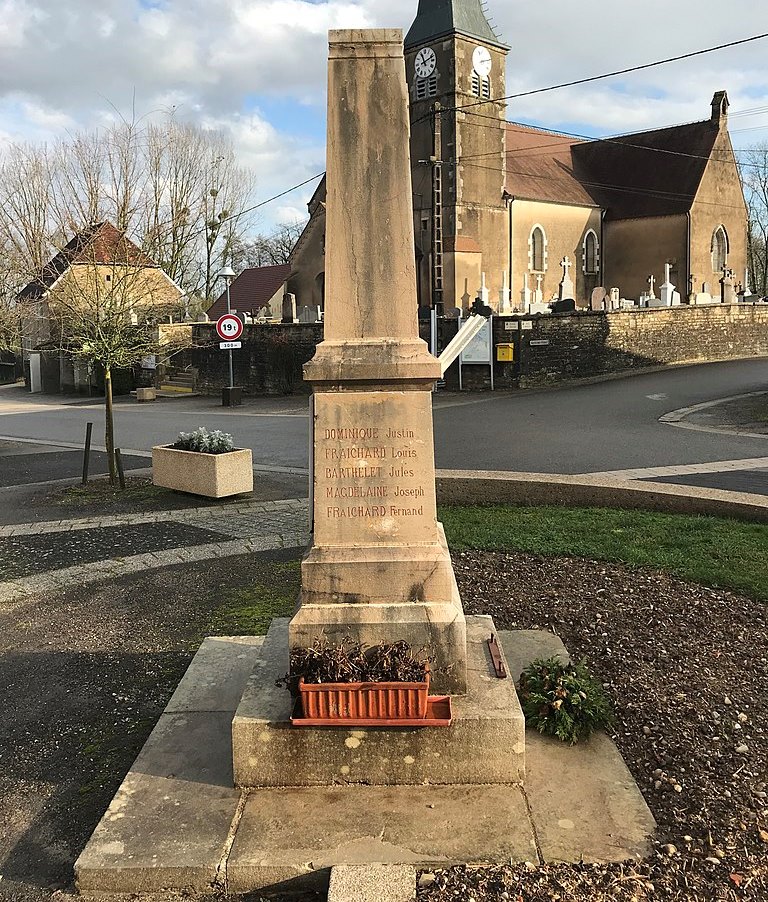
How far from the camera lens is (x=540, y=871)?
9.49 ft

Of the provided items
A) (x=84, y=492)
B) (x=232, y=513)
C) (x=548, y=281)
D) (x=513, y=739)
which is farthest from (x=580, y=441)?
(x=548, y=281)

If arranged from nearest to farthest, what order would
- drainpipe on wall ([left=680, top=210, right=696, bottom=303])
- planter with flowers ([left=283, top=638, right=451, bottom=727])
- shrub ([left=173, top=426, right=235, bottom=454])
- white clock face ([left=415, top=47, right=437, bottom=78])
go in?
planter with flowers ([left=283, top=638, right=451, bottom=727]) < shrub ([left=173, top=426, right=235, bottom=454]) < white clock face ([left=415, top=47, right=437, bottom=78]) < drainpipe on wall ([left=680, top=210, right=696, bottom=303])

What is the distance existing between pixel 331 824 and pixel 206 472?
734cm

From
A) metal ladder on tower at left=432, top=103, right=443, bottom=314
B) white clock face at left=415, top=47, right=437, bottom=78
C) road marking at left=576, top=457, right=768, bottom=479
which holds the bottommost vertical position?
road marking at left=576, top=457, right=768, bottom=479

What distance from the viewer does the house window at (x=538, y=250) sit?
3822cm

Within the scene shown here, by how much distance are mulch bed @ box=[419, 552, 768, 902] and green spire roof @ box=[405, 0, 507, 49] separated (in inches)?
1327

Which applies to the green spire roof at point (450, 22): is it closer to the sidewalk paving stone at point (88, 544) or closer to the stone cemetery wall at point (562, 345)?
the stone cemetery wall at point (562, 345)

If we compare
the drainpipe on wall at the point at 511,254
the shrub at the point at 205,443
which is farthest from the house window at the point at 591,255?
the shrub at the point at 205,443

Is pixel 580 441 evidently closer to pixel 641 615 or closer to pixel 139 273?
pixel 139 273

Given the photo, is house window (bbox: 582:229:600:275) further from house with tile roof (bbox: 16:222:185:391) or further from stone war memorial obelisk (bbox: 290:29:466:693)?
→ stone war memorial obelisk (bbox: 290:29:466:693)

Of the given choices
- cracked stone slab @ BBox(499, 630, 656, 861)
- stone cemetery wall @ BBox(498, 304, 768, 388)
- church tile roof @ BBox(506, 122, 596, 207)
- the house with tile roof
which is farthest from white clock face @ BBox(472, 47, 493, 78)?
cracked stone slab @ BBox(499, 630, 656, 861)

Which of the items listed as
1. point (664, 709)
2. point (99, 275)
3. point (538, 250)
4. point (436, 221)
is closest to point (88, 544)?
point (99, 275)

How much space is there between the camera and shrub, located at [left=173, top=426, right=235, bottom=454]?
34.3ft

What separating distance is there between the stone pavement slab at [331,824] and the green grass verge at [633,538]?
2.77m
